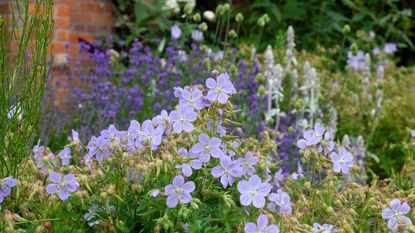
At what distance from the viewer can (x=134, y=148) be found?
1875mm

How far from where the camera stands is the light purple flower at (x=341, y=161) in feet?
6.55

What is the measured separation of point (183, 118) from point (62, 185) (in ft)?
1.14

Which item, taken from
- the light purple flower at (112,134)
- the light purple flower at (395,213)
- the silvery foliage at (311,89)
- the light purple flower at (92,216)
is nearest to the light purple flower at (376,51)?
the silvery foliage at (311,89)

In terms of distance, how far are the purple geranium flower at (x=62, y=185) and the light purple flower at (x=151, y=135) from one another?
211 mm

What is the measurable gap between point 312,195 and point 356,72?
3472mm

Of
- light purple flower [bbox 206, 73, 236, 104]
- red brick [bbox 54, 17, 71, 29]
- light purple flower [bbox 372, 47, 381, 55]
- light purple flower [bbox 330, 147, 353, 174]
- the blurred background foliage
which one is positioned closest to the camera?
light purple flower [bbox 206, 73, 236, 104]

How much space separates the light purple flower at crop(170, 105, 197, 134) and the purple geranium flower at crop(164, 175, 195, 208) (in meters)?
0.18

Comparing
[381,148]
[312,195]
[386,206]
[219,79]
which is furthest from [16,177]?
[381,148]

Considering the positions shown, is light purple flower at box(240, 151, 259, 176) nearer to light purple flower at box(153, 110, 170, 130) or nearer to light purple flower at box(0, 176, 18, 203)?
light purple flower at box(153, 110, 170, 130)

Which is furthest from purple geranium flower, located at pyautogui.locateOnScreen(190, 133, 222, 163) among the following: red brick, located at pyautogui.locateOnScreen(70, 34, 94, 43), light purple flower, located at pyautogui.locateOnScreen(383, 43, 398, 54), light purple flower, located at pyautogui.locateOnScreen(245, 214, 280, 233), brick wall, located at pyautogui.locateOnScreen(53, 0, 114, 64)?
light purple flower, located at pyautogui.locateOnScreen(383, 43, 398, 54)

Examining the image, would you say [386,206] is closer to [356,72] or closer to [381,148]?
[381,148]

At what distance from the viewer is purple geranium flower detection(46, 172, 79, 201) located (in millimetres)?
1734

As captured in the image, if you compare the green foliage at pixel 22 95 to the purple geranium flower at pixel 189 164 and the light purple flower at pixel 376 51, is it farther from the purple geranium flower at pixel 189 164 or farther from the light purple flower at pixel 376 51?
the light purple flower at pixel 376 51

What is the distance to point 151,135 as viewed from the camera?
1850mm
